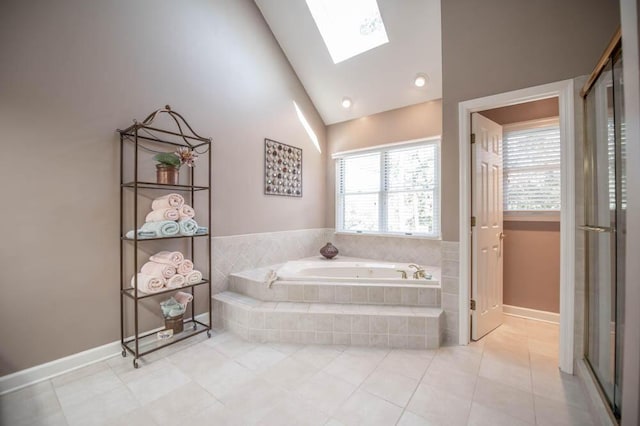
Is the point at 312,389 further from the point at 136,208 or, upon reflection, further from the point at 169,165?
the point at 169,165

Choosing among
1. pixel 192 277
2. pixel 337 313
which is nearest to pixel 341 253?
pixel 337 313

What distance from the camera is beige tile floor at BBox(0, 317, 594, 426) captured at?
157 cm

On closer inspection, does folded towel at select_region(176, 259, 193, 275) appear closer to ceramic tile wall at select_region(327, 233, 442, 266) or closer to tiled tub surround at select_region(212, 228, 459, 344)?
tiled tub surround at select_region(212, 228, 459, 344)

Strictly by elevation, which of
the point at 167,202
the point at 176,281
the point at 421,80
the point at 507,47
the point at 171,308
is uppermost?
the point at 421,80

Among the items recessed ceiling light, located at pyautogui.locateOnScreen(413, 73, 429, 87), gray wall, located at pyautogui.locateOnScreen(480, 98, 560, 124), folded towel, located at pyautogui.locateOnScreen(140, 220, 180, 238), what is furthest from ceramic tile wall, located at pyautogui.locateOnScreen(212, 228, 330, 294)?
gray wall, located at pyautogui.locateOnScreen(480, 98, 560, 124)

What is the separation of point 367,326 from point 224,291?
1.62 meters

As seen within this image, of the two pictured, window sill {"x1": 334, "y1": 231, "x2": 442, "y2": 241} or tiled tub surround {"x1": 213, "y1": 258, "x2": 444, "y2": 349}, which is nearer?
tiled tub surround {"x1": 213, "y1": 258, "x2": 444, "y2": 349}

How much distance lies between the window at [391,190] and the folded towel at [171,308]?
259cm

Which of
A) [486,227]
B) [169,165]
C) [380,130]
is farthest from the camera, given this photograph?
[380,130]

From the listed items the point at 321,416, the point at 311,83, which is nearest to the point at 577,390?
the point at 321,416

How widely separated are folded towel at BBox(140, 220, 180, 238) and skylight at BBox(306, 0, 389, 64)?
2920 mm

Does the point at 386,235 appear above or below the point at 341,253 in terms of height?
above

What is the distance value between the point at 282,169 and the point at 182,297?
200 cm

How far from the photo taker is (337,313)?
8.04ft
